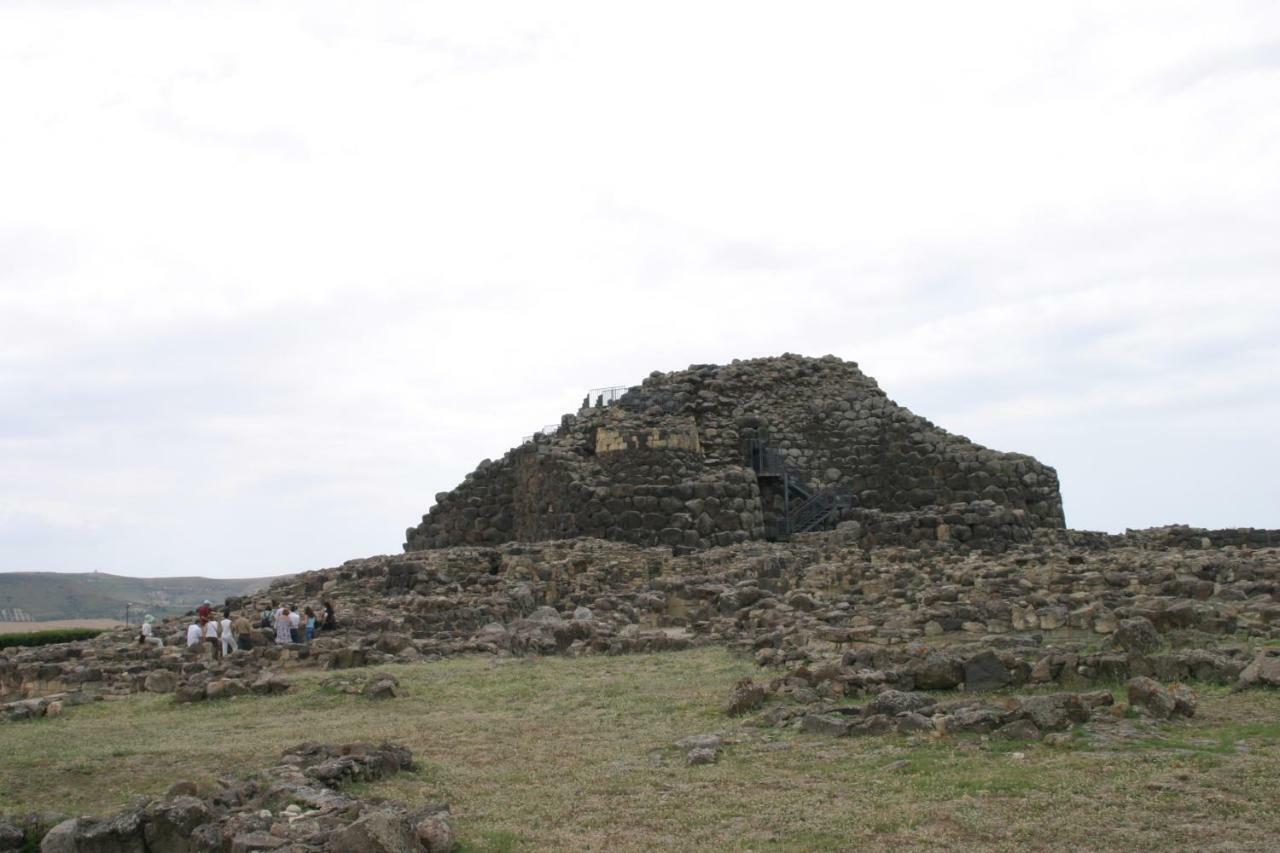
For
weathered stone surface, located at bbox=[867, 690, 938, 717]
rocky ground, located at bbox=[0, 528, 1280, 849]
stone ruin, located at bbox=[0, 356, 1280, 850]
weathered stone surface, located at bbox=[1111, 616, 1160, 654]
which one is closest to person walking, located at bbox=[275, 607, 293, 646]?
rocky ground, located at bbox=[0, 528, 1280, 849]

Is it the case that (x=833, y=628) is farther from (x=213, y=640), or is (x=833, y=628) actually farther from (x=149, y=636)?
(x=149, y=636)

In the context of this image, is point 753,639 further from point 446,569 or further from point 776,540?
point 776,540

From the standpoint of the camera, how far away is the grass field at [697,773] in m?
7.38

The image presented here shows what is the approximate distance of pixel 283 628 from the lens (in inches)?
750

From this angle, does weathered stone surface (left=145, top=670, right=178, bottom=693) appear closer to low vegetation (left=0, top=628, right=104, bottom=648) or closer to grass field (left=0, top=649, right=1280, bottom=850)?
grass field (left=0, top=649, right=1280, bottom=850)

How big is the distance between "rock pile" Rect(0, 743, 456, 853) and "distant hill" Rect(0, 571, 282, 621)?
5789 centimetres

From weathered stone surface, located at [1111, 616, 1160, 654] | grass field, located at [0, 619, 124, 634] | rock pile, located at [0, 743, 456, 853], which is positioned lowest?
rock pile, located at [0, 743, 456, 853]

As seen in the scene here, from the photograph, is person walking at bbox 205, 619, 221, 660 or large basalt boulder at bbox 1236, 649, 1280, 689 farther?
person walking at bbox 205, 619, 221, 660

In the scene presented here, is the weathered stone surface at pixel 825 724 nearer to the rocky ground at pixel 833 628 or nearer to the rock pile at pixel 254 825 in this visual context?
the rocky ground at pixel 833 628

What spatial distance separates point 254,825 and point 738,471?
20.9 meters

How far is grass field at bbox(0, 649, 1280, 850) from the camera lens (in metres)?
7.38

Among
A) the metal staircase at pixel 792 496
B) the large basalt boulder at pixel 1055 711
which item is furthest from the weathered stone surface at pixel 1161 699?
the metal staircase at pixel 792 496

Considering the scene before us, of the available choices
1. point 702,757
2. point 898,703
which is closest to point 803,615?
point 898,703

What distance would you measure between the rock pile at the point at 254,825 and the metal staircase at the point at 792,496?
21637 mm
